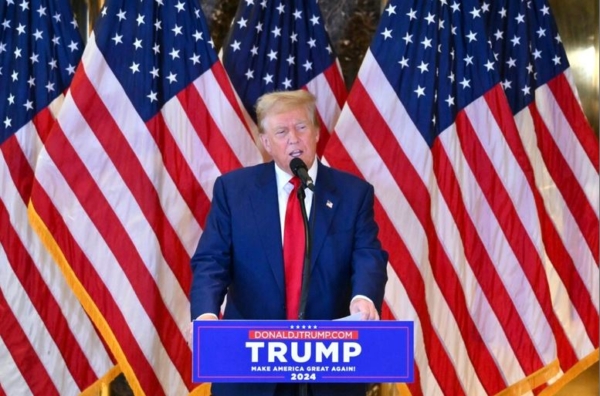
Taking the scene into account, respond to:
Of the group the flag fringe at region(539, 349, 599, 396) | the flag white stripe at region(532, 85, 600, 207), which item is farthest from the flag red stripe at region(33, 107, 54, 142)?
the flag fringe at region(539, 349, 599, 396)

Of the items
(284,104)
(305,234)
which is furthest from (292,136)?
(305,234)

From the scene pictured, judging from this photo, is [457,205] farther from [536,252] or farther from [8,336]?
[8,336]

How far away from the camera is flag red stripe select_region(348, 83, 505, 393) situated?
470cm

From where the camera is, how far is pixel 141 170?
15.2ft

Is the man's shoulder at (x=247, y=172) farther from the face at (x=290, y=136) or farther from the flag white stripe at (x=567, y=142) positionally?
the flag white stripe at (x=567, y=142)

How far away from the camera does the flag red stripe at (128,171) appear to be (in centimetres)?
457

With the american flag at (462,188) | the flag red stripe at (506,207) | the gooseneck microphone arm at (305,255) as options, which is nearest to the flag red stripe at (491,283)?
the american flag at (462,188)

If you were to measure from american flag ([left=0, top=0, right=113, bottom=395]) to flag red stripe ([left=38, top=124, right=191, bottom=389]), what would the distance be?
0.24m

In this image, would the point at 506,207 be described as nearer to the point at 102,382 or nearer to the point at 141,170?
the point at 141,170

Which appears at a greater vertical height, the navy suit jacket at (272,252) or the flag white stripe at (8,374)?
the navy suit jacket at (272,252)

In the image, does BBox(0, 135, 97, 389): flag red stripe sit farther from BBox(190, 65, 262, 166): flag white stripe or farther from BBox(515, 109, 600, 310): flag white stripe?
BBox(515, 109, 600, 310): flag white stripe

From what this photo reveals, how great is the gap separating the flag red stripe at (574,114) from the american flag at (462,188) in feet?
1.10

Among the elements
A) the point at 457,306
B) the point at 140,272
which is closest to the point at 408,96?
the point at 457,306

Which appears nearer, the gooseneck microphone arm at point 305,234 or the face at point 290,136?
the gooseneck microphone arm at point 305,234
